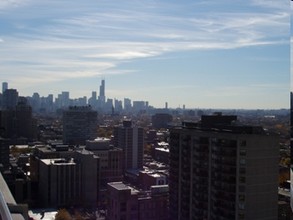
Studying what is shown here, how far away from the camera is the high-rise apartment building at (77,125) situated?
1661 cm

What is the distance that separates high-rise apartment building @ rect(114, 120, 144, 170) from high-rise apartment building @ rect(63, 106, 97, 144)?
3.56m

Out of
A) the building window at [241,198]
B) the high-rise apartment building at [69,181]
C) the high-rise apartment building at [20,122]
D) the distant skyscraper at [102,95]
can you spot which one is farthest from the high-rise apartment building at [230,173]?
the distant skyscraper at [102,95]

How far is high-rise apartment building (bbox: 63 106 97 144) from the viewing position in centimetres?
1661

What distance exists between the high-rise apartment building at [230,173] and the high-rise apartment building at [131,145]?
7.47m

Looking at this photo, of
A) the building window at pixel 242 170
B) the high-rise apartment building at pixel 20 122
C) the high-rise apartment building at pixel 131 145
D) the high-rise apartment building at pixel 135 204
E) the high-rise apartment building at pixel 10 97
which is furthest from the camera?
the high-rise apartment building at pixel 10 97

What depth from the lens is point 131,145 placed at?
42.1ft

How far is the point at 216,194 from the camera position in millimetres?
4531

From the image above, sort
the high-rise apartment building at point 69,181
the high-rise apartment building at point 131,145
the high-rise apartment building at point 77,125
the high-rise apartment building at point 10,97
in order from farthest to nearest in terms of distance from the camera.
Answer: the high-rise apartment building at point 10,97 → the high-rise apartment building at point 77,125 → the high-rise apartment building at point 131,145 → the high-rise apartment building at point 69,181

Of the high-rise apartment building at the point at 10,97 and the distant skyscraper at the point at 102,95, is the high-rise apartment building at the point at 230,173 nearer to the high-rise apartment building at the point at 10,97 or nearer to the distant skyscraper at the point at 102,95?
the high-rise apartment building at the point at 10,97

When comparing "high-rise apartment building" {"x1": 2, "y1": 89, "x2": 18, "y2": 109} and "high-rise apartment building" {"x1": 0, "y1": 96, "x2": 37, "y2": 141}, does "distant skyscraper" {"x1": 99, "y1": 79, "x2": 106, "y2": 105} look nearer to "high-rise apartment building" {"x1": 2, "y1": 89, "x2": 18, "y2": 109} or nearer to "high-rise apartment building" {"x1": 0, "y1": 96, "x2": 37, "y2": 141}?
"high-rise apartment building" {"x1": 2, "y1": 89, "x2": 18, "y2": 109}

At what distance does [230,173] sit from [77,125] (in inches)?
514

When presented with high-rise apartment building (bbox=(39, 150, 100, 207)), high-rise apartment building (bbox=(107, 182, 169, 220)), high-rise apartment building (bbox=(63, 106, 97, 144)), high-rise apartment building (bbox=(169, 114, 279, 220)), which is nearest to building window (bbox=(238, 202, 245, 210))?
high-rise apartment building (bbox=(169, 114, 279, 220))

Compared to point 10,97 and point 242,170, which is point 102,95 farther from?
point 242,170

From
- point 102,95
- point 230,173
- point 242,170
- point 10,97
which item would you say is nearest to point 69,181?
point 230,173
